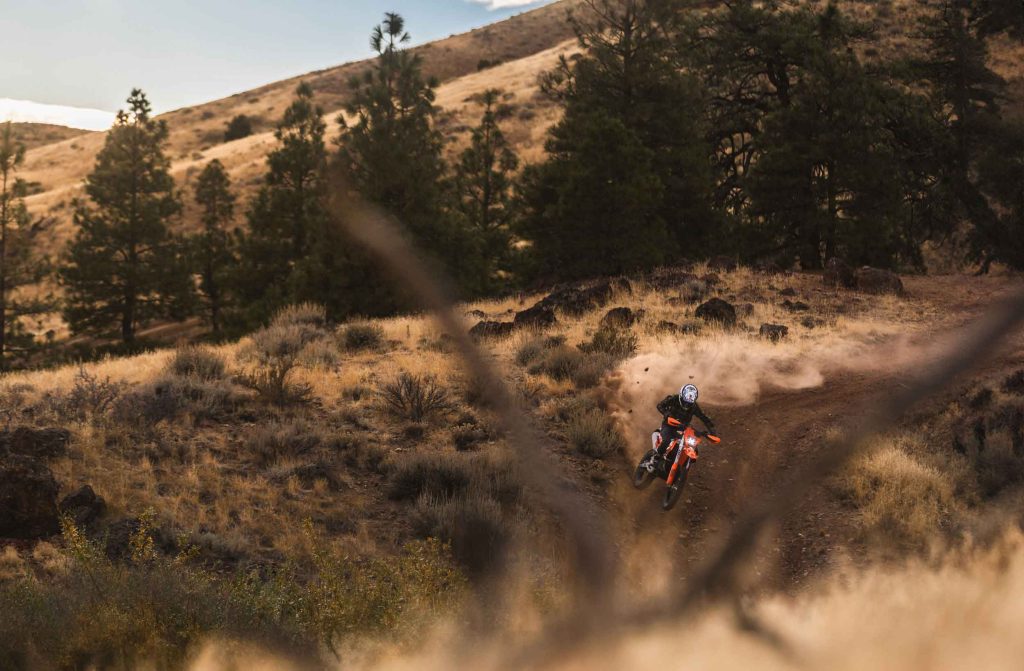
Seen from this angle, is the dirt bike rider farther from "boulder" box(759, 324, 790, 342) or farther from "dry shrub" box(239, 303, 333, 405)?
"boulder" box(759, 324, 790, 342)

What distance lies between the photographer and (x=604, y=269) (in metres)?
→ 21.4

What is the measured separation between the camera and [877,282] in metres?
18.5

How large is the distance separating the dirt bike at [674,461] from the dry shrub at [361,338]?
771cm

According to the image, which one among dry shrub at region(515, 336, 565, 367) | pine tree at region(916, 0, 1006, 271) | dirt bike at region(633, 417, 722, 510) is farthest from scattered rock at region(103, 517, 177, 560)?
pine tree at region(916, 0, 1006, 271)

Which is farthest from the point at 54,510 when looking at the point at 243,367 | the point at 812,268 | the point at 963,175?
the point at 963,175

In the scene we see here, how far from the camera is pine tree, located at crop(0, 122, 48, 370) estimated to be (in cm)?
2998

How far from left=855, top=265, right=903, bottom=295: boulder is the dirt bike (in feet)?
38.8

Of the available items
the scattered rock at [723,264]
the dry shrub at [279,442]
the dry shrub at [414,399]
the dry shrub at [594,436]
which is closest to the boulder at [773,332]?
the dry shrub at [594,436]

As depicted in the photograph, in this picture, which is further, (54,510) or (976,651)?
(54,510)

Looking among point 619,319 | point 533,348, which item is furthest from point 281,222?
point 533,348

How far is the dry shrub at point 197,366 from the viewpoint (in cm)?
1227

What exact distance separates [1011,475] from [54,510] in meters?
10.6

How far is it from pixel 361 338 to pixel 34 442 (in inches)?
285

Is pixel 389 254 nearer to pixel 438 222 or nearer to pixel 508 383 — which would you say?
pixel 508 383
